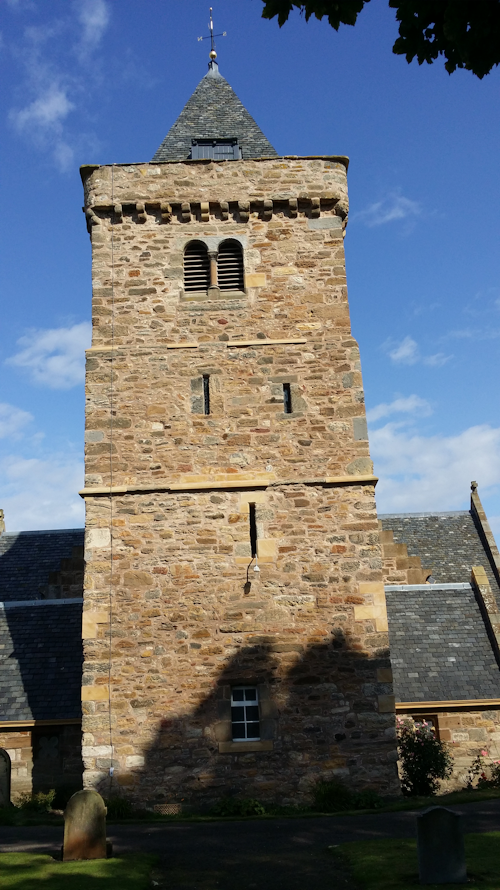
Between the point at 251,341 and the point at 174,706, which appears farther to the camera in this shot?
the point at 251,341

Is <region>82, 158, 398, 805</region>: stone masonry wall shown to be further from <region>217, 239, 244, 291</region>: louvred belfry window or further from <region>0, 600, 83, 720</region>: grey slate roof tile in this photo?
<region>0, 600, 83, 720</region>: grey slate roof tile

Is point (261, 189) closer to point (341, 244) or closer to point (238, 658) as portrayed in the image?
point (341, 244)

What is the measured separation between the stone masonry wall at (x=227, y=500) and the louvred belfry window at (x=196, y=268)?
0.79 ft

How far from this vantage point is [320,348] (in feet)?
49.0

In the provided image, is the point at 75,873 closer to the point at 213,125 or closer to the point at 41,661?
the point at 41,661

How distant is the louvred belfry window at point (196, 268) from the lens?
1552cm

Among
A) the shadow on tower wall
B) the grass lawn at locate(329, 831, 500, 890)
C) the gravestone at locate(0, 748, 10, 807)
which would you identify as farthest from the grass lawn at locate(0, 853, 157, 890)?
the gravestone at locate(0, 748, 10, 807)

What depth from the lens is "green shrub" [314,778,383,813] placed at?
40.3 ft

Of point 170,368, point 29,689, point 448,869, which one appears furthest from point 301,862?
point 170,368

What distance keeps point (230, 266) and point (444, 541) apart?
10.8 meters

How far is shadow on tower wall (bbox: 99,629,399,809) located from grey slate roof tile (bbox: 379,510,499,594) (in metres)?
8.06

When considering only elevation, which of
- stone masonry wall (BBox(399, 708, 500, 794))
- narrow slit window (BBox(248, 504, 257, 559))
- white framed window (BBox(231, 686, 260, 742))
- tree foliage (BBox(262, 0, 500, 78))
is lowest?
stone masonry wall (BBox(399, 708, 500, 794))

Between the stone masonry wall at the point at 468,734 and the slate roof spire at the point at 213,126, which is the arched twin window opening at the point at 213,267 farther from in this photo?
the stone masonry wall at the point at 468,734

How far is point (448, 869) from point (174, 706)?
6.11 meters
